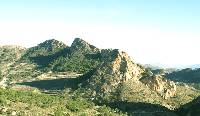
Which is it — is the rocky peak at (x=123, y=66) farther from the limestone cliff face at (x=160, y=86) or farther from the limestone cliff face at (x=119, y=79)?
the limestone cliff face at (x=160, y=86)

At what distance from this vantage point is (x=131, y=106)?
154 m

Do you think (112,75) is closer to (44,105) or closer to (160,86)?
(160,86)

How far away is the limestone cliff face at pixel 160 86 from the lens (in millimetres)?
178625

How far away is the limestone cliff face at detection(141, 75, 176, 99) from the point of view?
586 feet

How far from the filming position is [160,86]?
180 meters

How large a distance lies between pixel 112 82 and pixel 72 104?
3881cm

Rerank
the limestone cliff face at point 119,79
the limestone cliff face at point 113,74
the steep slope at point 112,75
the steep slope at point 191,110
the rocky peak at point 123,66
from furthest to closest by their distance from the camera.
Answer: the rocky peak at point 123,66 → the limestone cliff face at point 119,79 → the limestone cliff face at point 113,74 → the steep slope at point 112,75 → the steep slope at point 191,110

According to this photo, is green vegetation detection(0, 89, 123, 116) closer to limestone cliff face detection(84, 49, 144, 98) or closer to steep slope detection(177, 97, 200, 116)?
steep slope detection(177, 97, 200, 116)

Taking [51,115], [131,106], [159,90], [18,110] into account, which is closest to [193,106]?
[131,106]

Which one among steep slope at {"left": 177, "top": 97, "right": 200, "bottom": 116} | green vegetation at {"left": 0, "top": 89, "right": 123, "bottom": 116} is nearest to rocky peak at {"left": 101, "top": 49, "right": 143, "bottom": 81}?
green vegetation at {"left": 0, "top": 89, "right": 123, "bottom": 116}

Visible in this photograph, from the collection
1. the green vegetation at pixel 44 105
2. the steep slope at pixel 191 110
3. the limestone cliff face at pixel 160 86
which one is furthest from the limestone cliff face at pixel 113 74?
the steep slope at pixel 191 110

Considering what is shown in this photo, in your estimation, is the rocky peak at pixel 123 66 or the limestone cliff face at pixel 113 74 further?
the rocky peak at pixel 123 66

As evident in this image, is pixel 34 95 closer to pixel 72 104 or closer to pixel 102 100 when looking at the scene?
pixel 72 104

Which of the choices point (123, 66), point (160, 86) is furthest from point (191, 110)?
point (123, 66)
